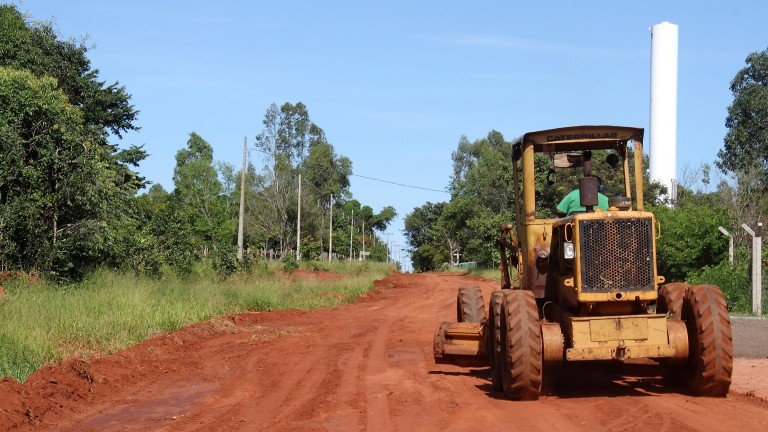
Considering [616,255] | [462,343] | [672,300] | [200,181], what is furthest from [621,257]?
[200,181]

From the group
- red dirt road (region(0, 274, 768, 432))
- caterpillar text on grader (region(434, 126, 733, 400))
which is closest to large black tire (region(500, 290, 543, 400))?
caterpillar text on grader (region(434, 126, 733, 400))

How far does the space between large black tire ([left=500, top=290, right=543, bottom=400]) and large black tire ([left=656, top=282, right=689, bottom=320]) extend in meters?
1.68

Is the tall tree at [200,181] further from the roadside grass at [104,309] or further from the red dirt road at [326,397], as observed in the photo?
the red dirt road at [326,397]

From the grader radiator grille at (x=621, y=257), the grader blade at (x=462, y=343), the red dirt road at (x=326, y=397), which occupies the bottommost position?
the red dirt road at (x=326, y=397)

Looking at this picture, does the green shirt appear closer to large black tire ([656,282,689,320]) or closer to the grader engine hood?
large black tire ([656,282,689,320])

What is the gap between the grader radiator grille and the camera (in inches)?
345

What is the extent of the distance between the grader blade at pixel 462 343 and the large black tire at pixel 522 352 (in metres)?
2.11

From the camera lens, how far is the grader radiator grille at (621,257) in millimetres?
8758

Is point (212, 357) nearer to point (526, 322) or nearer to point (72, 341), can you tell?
point (72, 341)

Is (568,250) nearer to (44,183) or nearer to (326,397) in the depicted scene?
(326,397)

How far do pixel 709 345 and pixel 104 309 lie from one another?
11.0 m

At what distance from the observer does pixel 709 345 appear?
868 cm

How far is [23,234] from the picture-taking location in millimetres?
21062

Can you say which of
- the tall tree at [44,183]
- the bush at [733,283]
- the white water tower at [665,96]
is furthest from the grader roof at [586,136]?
the white water tower at [665,96]
